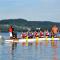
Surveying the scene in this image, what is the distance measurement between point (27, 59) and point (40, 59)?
2.51 feet

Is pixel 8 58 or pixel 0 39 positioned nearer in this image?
pixel 8 58

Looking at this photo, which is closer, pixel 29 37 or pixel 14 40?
pixel 14 40

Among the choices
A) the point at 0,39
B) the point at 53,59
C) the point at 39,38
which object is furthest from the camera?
the point at 39,38

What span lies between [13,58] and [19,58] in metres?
0.36

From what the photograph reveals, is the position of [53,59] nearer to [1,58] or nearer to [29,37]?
[1,58]

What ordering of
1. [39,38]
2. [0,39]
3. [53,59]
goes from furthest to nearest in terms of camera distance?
1. [39,38]
2. [0,39]
3. [53,59]

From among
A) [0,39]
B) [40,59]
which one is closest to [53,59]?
[40,59]

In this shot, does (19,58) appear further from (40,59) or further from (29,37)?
(29,37)

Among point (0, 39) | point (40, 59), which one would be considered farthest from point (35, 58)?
point (0, 39)

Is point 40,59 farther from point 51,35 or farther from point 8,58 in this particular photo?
point 51,35

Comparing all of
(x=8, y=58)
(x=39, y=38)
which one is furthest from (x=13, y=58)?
(x=39, y=38)

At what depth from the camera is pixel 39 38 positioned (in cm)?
5100

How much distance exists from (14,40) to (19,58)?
22.5 metres

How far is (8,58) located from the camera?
22.3 m
